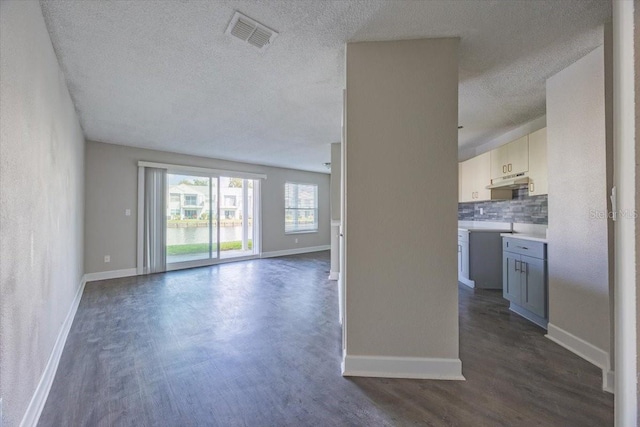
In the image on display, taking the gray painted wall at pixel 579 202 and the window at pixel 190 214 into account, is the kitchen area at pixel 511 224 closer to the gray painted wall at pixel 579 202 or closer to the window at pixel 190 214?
the gray painted wall at pixel 579 202

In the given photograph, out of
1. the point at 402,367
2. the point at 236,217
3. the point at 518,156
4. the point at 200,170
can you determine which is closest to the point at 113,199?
the point at 200,170

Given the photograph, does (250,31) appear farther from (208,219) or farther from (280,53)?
(208,219)

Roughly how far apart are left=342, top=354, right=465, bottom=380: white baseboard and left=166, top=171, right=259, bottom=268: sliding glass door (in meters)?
4.76

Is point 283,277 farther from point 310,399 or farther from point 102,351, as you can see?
point 310,399

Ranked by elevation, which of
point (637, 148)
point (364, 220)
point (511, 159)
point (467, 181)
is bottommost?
point (364, 220)

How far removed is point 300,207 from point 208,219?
275 cm

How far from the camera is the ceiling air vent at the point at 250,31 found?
1774 millimetres

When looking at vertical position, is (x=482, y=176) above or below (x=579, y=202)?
above

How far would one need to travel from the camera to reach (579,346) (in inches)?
87.0

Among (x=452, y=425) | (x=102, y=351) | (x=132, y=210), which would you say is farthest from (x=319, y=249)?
(x=452, y=425)

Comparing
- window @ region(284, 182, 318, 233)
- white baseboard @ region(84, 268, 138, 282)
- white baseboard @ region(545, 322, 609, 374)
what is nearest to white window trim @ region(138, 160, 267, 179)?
window @ region(284, 182, 318, 233)

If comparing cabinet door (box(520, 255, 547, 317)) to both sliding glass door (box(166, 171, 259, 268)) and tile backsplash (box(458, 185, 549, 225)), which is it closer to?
tile backsplash (box(458, 185, 549, 225))

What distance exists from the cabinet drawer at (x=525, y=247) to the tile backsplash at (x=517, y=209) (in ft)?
1.84

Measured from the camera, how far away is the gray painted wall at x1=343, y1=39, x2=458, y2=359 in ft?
6.28
